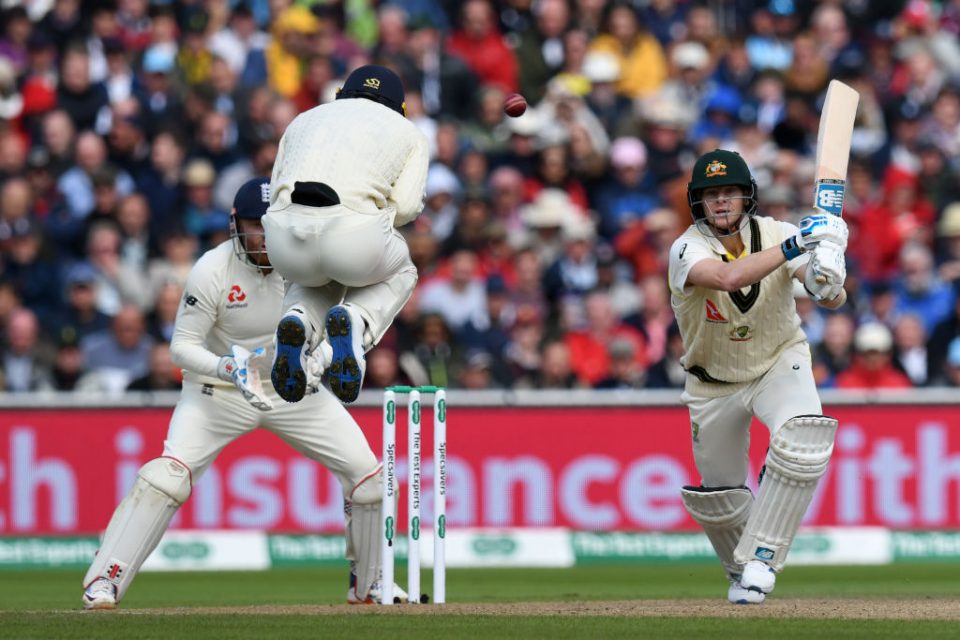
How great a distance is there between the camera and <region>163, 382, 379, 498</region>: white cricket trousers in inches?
372

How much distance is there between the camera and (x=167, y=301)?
1390 cm

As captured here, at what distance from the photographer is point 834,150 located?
8805 millimetres

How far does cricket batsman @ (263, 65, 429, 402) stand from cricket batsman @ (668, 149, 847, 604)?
1348 millimetres

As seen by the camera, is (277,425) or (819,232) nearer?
(819,232)

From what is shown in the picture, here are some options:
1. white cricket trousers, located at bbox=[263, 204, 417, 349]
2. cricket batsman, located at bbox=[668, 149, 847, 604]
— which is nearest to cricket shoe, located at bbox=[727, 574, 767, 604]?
cricket batsman, located at bbox=[668, 149, 847, 604]

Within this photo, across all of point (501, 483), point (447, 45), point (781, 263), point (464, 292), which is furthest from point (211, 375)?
point (447, 45)

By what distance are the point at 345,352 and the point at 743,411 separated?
6.82 feet

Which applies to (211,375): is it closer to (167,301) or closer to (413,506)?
(413,506)

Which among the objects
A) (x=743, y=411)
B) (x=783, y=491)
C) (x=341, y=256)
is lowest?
(x=783, y=491)

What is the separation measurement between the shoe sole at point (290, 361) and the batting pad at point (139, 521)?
3.99 feet

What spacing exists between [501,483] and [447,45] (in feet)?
16.3

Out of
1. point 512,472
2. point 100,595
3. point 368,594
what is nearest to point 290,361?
point 100,595

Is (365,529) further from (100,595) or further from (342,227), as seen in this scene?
(342,227)

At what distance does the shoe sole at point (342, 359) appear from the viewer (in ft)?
27.0
